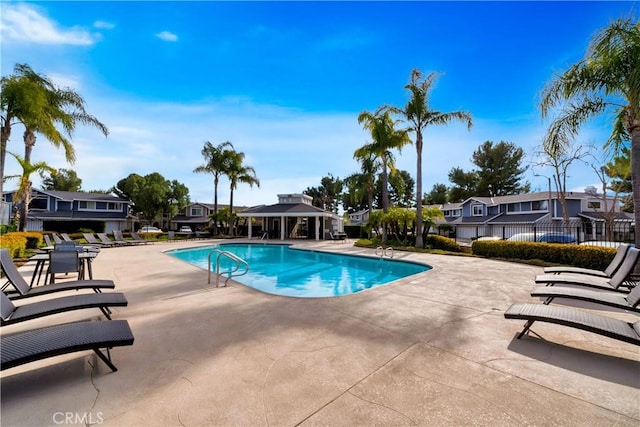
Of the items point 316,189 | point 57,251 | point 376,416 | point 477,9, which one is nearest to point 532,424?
point 376,416

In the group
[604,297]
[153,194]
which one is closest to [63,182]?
[153,194]

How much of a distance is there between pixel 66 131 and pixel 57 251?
44.3ft

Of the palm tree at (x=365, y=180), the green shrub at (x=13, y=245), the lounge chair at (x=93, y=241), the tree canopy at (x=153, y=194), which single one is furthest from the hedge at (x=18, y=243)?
the tree canopy at (x=153, y=194)

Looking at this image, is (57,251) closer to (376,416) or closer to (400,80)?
(376,416)

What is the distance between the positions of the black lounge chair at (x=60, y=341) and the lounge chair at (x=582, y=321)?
455 cm

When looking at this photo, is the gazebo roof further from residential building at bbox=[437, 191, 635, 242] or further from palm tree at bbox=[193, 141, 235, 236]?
residential building at bbox=[437, 191, 635, 242]

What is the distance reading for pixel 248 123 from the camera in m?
17.5

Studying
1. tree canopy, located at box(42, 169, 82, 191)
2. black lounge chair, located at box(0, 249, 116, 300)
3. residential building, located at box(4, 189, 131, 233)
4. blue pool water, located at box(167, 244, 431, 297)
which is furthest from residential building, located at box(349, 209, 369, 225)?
tree canopy, located at box(42, 169, 82, 191)

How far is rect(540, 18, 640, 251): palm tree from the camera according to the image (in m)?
6.99

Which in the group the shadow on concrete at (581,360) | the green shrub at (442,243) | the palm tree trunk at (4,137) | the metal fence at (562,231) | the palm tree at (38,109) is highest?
the palm tree at (38,109)

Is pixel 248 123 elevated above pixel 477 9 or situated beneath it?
situated beneath

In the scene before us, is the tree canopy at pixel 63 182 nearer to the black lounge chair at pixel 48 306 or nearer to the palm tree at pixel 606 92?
the black lounge chair at pixel 48 306

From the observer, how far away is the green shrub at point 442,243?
661 inches

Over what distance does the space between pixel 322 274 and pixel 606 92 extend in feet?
34.8
